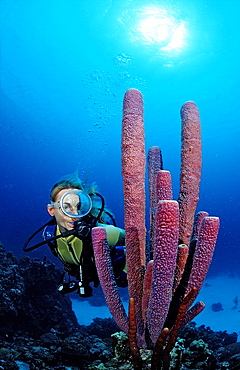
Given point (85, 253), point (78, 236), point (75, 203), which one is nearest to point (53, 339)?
point (85, 253)

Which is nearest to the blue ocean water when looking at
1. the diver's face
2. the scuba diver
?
the scuba diver

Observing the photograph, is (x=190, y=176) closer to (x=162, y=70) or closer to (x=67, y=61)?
(x=162, y=70)

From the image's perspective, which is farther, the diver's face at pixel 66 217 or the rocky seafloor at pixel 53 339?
the diver's face at pixel 66 217

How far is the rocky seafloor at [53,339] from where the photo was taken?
284 centimetres

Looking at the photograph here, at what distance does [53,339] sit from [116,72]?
33.7 m

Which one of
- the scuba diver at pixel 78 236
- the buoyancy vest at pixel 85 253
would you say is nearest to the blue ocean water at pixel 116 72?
the scuba diver at pixel 78 236

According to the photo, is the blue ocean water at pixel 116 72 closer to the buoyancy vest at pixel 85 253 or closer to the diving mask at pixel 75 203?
the diving mask at pixel 75 203

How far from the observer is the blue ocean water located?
24641mm

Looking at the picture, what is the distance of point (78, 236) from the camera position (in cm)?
333

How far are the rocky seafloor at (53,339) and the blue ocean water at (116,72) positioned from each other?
4154 mm

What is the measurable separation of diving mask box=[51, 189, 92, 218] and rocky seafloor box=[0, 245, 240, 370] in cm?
168

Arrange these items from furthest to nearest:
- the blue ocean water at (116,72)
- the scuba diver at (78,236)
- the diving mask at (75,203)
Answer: the blue ocean water at (116,72) → the diving mask at (75,203) → the scuba diver at (78,236)

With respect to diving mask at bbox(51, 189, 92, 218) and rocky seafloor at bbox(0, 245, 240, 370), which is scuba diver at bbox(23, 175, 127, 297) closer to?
diving mask at bbox(51, 189, 92, 218)

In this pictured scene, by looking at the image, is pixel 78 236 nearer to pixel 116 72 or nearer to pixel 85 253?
pixel 85 253
